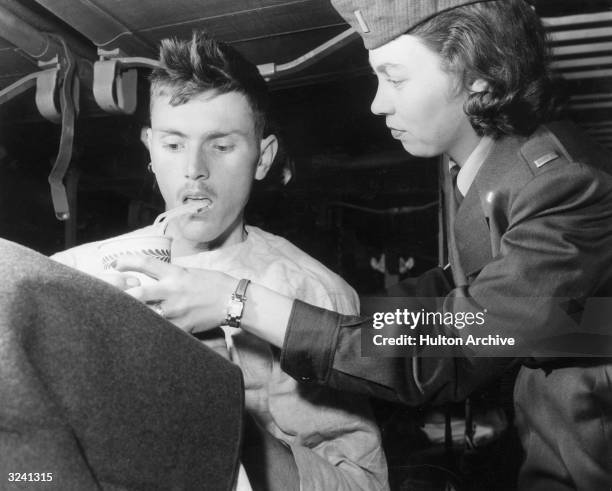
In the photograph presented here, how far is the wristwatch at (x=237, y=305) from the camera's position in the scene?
0.86m

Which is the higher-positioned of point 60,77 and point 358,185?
point 60,77

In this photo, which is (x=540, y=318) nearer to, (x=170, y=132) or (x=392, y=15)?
(x=392, y=15)

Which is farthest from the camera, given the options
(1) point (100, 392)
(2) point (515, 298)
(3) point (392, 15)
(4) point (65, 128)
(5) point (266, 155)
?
(4) point (65, 128)

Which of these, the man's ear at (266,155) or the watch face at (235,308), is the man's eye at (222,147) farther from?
the watch face at (235,308)

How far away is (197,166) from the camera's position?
105cm

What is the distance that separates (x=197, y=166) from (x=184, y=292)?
318mm

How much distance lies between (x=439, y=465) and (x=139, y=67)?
1.13 m

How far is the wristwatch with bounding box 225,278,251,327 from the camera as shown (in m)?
0.86

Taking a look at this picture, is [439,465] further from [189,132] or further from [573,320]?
[189,132]

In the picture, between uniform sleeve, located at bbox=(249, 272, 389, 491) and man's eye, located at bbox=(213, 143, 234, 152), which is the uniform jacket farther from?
man's eye, located at bbox=(213, 143, 234, 152)

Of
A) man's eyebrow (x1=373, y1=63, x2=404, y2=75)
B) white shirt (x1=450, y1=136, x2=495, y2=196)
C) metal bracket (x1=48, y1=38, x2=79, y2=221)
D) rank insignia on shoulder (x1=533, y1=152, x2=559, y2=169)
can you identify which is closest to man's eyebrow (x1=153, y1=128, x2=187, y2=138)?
metal bracket (x1=48, y1=38, x2=79, y2=221)

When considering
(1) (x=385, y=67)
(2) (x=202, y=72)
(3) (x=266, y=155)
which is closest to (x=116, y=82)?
(2) (x=202, y=72)

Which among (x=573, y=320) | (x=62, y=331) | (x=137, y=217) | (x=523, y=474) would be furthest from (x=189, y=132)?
(x=523, y=474)

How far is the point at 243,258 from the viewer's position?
1.13m
